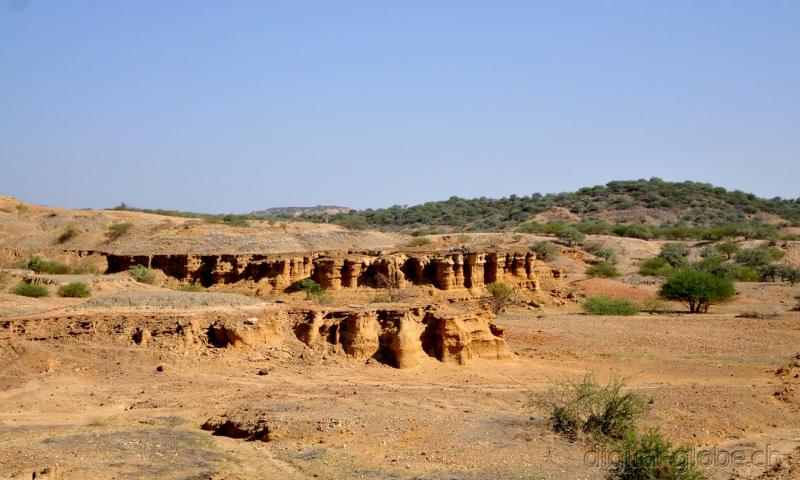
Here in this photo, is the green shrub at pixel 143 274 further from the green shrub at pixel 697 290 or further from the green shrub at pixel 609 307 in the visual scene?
the green shrub at pixel 697 290

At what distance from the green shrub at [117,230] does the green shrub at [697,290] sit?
2631 cm

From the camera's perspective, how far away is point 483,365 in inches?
660

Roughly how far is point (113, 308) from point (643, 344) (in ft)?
44.4

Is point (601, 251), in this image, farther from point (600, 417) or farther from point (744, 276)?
point (600, 417)

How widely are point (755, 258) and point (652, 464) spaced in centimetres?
3713

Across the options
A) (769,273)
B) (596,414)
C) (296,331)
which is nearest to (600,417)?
(596,414)

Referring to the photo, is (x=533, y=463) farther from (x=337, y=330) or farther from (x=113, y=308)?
(x=113, y=308)

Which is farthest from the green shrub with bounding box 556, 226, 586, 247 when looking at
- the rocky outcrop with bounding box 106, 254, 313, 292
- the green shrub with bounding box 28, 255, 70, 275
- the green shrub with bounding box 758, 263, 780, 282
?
the green shrub with bounding box 28, 255, 70, 275

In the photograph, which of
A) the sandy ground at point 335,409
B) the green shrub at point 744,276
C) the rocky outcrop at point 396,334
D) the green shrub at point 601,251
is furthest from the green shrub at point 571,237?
the rocky outcrop at point 396,334

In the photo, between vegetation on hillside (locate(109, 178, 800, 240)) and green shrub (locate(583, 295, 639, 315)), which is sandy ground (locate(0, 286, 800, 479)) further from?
vegetation on hillside (locate(109, 178, 800, 240))

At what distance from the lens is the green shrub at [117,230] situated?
39.6 metres

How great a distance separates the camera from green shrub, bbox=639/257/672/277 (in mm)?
40938

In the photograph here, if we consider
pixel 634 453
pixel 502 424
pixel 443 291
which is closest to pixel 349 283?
pixel 443 291

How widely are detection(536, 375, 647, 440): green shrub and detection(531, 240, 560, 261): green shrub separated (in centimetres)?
2852
